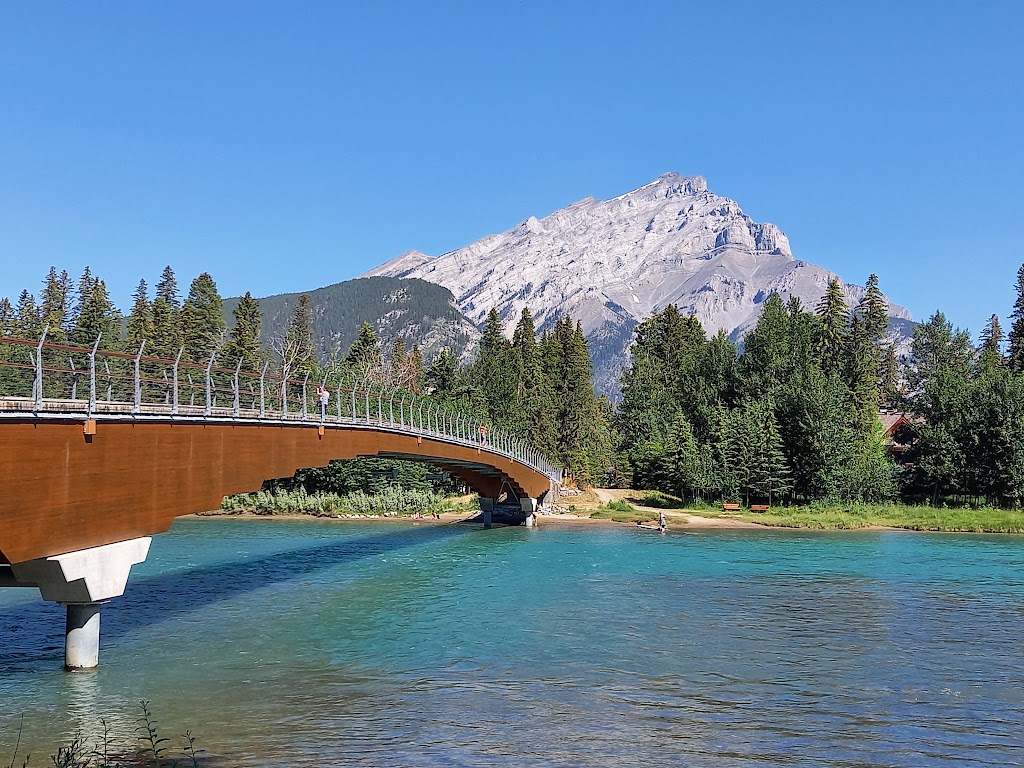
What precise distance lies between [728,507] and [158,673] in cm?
7165

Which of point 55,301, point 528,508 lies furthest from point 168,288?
point 528,508

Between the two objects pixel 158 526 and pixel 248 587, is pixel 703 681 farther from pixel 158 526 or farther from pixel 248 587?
pixel 248 587

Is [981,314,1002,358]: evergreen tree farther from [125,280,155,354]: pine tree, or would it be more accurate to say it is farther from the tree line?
[125,280,155,354]: pine tree

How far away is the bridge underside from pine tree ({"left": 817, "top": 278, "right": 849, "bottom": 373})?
85.8 meters

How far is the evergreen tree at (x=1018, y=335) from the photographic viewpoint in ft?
361

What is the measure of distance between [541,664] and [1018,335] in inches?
4337

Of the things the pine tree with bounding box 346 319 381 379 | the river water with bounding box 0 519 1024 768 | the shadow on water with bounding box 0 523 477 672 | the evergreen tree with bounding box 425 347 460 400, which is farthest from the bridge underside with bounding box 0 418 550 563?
the pine tree with bounding box 346 319 381 379

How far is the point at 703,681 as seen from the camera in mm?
25969

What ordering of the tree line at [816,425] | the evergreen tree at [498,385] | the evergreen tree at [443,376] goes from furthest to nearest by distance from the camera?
the evergreen tree at [443,376] < the evergreen tree at [498,385] < the tree line at [816,425]

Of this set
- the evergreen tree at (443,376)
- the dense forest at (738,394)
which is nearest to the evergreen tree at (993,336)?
the dense forest at (738,394)

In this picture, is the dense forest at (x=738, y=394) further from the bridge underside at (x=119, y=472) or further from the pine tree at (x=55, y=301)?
the bridge underside at (x=119, y=472)

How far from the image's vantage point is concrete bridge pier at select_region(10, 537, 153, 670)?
2327 centimetres

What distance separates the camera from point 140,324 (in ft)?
440

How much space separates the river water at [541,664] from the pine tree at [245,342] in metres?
74.4
